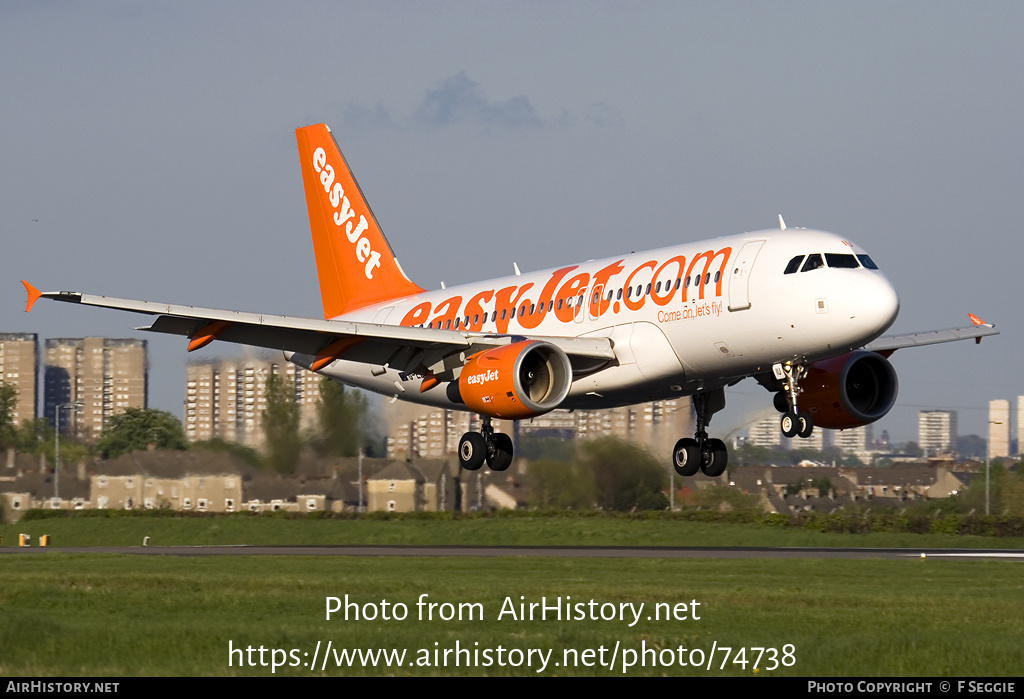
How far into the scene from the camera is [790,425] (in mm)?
31797

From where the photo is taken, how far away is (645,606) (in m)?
25.6

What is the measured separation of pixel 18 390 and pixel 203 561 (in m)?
27.6

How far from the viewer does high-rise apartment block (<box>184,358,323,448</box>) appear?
2095 inches

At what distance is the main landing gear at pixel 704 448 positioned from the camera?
3672cm

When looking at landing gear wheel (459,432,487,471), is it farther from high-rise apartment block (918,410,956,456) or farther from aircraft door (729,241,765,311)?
high-rise apartment block (918,410,956,456)

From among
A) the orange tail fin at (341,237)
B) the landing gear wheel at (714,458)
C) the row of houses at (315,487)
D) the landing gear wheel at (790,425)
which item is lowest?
the row of houses at (315,487)

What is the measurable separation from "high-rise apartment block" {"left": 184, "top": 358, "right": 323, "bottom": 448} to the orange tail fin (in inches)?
293

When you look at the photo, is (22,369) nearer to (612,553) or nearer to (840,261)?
(612,553)

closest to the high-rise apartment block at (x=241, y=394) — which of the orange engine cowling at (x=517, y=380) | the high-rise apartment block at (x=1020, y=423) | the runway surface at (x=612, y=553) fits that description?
the runway surface at (x=612, y=553)

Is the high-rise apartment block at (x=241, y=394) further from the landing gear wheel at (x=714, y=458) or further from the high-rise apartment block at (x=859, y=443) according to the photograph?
the high-rise apartment block at (x=859, y=443)

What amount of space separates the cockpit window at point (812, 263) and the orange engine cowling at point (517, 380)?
19.0ft

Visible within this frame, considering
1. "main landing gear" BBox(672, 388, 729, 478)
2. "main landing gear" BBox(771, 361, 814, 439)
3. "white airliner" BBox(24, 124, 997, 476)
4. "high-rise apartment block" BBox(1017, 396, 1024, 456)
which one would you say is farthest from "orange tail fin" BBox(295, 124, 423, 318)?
"high-rise apartment block" BBox(1017, 396, 1024, 456)

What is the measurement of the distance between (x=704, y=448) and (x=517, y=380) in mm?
7507

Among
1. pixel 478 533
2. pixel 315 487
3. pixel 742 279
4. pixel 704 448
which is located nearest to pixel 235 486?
pixel 315 487
